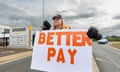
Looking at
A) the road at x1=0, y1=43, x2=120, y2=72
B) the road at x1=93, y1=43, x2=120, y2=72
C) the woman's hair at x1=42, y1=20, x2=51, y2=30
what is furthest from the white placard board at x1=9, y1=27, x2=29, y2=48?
the woman's hair at x1=42, y1=20, x2=51, y2=30

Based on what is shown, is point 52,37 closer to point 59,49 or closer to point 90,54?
point 59,49

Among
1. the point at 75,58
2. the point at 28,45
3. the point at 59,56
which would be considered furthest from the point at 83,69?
the point at 28,45

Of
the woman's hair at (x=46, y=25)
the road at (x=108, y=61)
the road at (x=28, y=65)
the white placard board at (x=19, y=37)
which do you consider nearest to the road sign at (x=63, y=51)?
the woman's hair at (x=46, y=25)

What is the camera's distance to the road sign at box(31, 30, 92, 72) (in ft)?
10.2

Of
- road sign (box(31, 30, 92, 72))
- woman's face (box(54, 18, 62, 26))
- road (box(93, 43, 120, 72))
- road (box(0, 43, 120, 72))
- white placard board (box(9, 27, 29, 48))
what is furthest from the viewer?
white placard board (box(9, 27, 29, 48))

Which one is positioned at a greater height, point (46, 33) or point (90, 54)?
point (46, 33)

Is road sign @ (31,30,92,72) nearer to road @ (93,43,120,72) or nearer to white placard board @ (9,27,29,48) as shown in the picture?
road @ (93,43,120,72)

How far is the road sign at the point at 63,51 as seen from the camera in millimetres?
3123

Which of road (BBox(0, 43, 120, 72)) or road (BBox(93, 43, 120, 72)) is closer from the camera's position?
road (BBox(0, 43, 120, 72))

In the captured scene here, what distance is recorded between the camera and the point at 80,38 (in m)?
3.19

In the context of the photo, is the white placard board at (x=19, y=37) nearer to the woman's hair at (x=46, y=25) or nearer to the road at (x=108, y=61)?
the road at (x=108, y=61)

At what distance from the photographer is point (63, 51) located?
3250mm

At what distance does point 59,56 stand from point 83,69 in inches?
17.7

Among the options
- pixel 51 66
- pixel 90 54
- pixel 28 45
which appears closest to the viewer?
pixel 90 54
